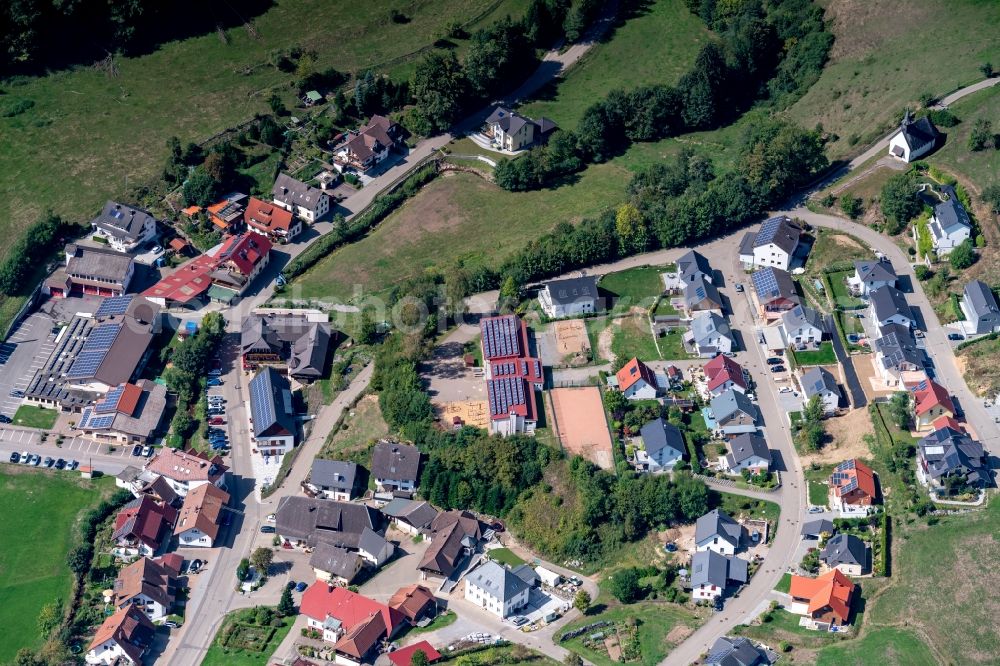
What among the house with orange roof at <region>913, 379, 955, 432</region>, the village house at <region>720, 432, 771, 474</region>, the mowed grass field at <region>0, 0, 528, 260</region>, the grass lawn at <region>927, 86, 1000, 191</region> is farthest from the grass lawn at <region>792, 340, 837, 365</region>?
the mowed grass field at <region>0, 0, 528, 260</region>

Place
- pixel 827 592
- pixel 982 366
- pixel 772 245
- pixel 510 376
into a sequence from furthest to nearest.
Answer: pixel 772 245
pixel 510 376
pixel 982 366
pixel 827 592

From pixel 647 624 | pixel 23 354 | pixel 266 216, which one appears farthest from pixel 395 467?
pixel 23 354

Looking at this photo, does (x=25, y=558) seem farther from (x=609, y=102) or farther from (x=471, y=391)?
(x=609, y=102)

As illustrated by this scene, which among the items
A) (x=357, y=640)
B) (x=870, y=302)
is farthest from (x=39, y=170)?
(x=870, y=302)

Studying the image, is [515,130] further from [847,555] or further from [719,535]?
[847,555]

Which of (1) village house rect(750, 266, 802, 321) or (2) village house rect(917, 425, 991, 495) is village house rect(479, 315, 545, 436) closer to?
(1) village house rect(750, 266, 802, 321)
